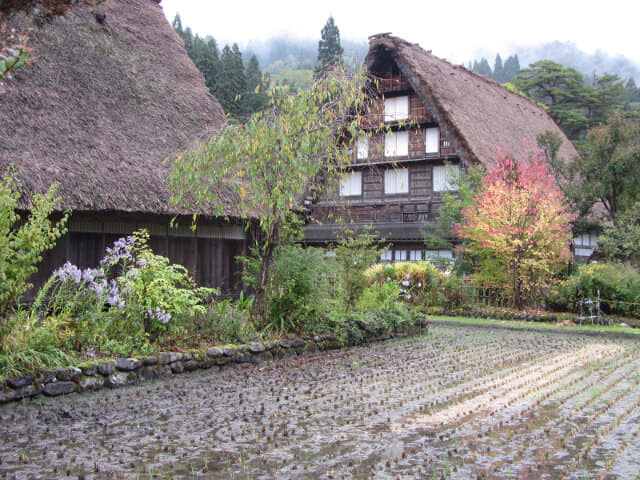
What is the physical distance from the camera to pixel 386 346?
1314 cm

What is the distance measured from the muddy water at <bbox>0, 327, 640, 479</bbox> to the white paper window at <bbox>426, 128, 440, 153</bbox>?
56.9 feet

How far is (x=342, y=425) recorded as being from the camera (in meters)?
6.66

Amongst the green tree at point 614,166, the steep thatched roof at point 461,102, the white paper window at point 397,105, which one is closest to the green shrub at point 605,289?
the green tree at point 614,166

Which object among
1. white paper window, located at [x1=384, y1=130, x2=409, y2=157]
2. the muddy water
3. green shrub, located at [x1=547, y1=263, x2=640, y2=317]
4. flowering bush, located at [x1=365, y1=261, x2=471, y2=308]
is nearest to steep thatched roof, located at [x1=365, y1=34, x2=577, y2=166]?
white paper window, located at [x1=384, y1=130, x2=409, y2=157]

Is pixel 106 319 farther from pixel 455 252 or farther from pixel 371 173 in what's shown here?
pixel 371 173

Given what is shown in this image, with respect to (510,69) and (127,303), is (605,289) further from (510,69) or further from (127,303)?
(510,69)

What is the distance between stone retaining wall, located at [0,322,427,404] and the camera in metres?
7.44

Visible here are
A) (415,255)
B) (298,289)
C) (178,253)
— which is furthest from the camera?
(415,255)

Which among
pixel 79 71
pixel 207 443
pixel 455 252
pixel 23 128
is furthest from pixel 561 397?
pixel 455 252

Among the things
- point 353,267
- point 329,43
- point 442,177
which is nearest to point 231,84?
point 442,177

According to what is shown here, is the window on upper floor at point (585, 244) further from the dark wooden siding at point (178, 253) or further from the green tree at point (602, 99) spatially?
the dark wooden siding at point (178, 253)

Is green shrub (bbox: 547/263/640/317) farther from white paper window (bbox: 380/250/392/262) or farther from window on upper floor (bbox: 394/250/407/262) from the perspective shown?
white paper window (bbox: 380/250/392/262)

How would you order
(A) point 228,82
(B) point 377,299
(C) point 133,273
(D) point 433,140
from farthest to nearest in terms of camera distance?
1. (A) point 228,82
2. (D) point 433,140
3. (B) point 377,299
4. (C) point 133,273

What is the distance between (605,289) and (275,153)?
38.3ft
